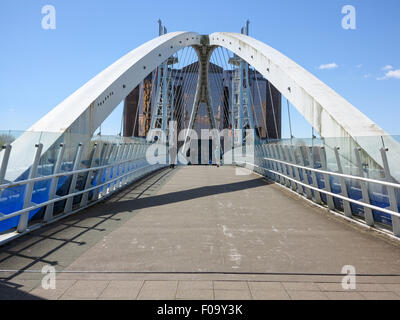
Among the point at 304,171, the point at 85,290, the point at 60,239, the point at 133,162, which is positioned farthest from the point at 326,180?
the point at 133,162

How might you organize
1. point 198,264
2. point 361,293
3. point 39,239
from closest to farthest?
point 361,293 < point 198,264 < point 39,239

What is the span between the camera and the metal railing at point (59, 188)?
186 inches

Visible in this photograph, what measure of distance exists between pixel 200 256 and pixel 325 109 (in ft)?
21.4

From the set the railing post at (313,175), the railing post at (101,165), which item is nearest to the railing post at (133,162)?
the railing post at (101,165)

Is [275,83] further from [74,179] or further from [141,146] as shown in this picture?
[74,179]

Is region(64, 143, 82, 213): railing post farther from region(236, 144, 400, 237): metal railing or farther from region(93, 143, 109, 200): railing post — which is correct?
region(236, 144, 400, 237): metal railing

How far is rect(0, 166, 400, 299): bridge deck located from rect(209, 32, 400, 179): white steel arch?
56.9 inches

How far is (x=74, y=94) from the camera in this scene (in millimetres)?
9938

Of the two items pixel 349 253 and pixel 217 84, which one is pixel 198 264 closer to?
pixel 349 253

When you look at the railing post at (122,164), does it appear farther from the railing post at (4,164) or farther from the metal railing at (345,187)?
the railing post at (4,164)

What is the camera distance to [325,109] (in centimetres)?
890

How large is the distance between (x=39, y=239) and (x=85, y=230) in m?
0.75

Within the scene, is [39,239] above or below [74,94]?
below

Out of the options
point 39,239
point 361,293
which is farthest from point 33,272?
point 361,293
